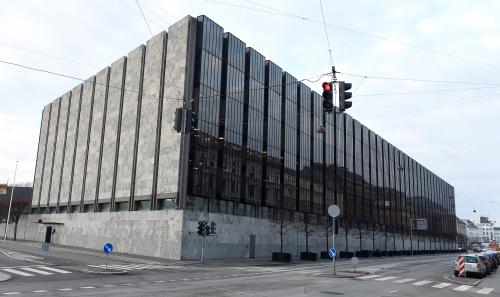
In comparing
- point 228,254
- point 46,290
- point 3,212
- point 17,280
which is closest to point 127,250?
point 228,254

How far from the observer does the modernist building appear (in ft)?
147

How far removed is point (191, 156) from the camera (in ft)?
144

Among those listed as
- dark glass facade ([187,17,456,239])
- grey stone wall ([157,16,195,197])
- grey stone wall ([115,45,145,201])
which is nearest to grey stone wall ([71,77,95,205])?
grey stone wall ([115,45,145,201])

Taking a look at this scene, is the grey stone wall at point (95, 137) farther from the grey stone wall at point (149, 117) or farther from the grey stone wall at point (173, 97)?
the grey stone wall at point (173, 97)

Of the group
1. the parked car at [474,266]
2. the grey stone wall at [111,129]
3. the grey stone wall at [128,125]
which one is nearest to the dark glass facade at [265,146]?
the grey stone wall at [128,125]

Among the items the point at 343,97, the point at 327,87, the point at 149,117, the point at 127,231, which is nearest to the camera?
the point at 343,97

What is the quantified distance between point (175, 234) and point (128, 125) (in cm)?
1836

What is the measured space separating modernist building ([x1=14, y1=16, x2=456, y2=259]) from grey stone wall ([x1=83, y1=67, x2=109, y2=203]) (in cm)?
27

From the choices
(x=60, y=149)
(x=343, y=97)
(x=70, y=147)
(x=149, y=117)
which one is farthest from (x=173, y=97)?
(x=60, y=149)

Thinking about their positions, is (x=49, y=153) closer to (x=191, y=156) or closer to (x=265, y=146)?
(x=265, y=146)

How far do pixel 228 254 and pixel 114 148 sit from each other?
21.4 metres

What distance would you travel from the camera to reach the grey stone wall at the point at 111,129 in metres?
55.0

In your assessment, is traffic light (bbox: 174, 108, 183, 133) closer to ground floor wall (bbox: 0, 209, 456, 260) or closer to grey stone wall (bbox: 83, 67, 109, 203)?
Result: ground floor wall (bbox: 0, 209, 456, 260)

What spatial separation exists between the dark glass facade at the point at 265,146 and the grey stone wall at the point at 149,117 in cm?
583
